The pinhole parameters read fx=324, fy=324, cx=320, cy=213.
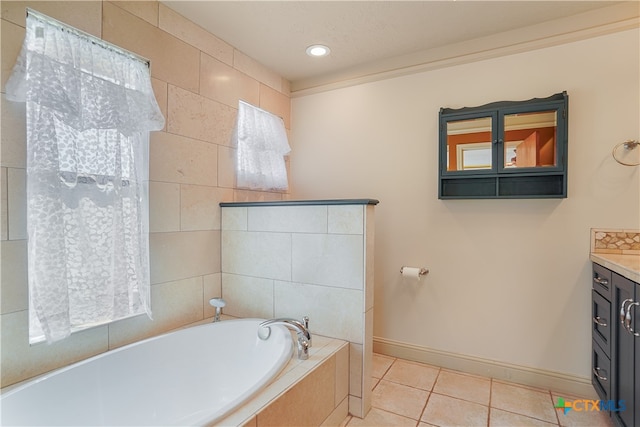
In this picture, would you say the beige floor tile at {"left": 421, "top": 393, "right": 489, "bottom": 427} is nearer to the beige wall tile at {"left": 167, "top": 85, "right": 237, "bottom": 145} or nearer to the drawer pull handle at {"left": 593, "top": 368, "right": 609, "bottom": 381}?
the drawer pull handle at {"left": 593, "top": 368, "right": 609, "bottom": 381}

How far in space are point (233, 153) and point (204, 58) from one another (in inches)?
26.4

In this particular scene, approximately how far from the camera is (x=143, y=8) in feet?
6.08

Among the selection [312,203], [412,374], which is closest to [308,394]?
[312,203]

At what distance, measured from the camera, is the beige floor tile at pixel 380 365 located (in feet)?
7.63

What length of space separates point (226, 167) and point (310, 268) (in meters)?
1.03

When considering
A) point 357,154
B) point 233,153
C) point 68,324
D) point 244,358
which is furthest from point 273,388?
point 357,154

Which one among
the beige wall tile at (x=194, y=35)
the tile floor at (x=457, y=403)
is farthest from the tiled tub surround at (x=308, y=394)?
Answer: the beige wall tile at (x=194, y=35)

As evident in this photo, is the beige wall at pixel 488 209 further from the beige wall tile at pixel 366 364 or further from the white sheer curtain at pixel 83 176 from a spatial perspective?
the white sheer curtain at pixel 83 176

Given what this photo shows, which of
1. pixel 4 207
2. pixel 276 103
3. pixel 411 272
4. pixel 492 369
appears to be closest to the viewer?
pixel 4 207

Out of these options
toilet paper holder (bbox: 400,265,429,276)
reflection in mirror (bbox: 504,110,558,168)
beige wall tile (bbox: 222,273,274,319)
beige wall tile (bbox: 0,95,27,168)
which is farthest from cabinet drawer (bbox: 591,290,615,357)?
beige wall tile (bbox: 0,95,27,168)

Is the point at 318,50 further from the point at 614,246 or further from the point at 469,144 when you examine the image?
the point at 614,246

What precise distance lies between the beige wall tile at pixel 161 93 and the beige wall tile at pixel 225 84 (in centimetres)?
29

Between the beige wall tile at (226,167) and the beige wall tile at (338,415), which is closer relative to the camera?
the beige wall tile at (338,415)

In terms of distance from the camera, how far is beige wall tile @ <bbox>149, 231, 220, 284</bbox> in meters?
1.94
